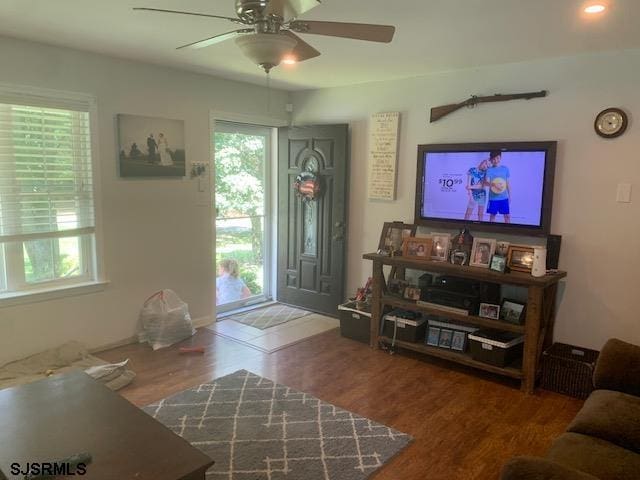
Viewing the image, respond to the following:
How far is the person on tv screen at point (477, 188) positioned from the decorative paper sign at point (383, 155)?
781 millimetres

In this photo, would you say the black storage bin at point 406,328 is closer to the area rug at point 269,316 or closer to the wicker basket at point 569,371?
the wicker basket at point 569,371

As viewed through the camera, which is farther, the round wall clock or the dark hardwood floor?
the round wall clock

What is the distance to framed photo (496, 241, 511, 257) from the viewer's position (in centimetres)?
335

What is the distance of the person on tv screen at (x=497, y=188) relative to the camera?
3.57 meters

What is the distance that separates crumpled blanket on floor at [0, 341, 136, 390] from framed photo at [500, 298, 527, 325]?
263 cm

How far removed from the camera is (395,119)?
4.26m

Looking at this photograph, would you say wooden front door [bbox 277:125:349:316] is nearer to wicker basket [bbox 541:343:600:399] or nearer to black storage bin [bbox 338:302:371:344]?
black storage bin [bbox 338:302:371:344]

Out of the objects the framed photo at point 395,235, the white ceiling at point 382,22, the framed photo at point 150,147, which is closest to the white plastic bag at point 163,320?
the framed photo at point 150,147

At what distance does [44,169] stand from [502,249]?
331 cm

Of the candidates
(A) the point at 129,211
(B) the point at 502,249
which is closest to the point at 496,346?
(B) the point at 502,249

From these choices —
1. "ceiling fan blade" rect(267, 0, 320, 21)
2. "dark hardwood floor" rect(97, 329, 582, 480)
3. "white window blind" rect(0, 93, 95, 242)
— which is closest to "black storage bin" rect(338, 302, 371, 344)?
"dark hardwood floor" rect(97, 329, 582, 480)

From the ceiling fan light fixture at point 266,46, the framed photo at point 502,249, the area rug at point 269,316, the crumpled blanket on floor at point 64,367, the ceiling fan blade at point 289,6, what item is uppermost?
the ceiling fan blade at point 289,6

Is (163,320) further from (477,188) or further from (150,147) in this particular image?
(477,188)

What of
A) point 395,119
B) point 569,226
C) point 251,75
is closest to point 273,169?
point 251,75
